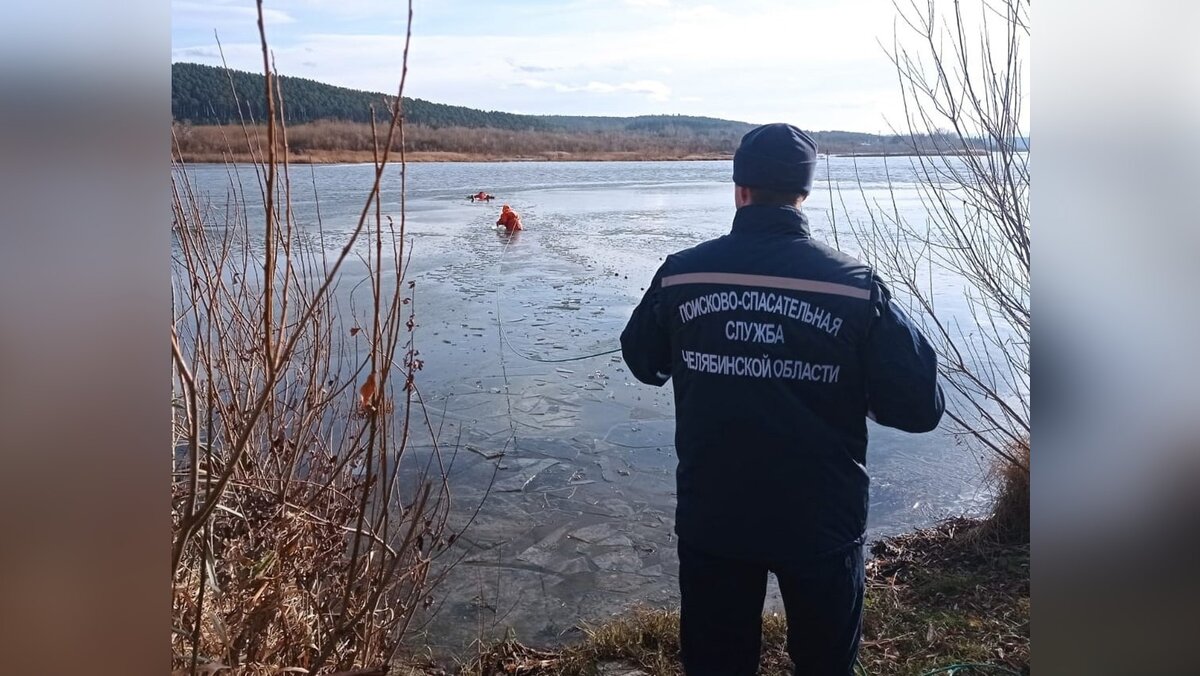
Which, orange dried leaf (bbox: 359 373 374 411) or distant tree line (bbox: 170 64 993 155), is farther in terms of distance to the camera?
distant tree line (bbox: 170 64 993 155)

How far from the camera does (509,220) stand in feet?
11.7

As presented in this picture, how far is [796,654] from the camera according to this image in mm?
2420

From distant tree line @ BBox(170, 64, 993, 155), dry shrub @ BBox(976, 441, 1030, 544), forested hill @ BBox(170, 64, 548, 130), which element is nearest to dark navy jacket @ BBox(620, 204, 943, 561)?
distant tree line @ BBox(170, 64, 993, 155)

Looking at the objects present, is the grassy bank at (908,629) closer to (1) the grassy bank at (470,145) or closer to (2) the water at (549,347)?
(2) the water at (549,347)

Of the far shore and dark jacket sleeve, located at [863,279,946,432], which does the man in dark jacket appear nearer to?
dark jacket sleeve, located at [863,279,946,432]

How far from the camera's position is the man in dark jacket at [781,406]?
7.47 ft

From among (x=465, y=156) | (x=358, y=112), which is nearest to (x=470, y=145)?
(x=465, y=156)

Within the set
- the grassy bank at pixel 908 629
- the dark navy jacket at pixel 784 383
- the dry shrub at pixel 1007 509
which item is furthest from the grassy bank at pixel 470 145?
the dry shrub at pixel 1007 509

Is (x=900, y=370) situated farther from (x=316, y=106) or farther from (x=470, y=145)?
(x=316, y=106)

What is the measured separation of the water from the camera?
11.4ft
